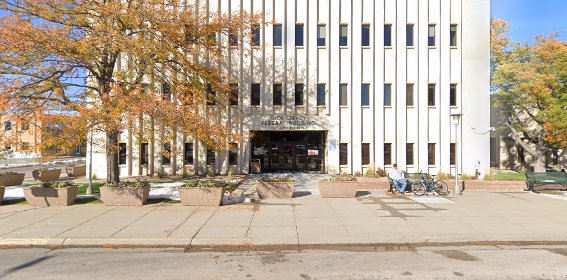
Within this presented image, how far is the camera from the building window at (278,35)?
20.7 meters

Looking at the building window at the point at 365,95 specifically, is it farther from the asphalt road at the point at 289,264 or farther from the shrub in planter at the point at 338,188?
the asphalt road at the point at 289,264

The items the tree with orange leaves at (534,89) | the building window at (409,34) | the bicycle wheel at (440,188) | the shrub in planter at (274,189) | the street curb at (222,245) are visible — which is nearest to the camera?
the street curb at (222,245)

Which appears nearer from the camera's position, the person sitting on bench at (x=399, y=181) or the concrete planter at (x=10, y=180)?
the person sitting on bench at (x=399, y=181)

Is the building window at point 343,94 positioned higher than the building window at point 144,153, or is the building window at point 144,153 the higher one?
the building window at point 343,94

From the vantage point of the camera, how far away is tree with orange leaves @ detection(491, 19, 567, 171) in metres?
20.0

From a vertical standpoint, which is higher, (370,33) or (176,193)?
(370,33)

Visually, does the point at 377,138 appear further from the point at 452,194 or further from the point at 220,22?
the point at 220,22

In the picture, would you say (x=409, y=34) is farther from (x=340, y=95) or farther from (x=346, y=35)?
(x=340, y=95)

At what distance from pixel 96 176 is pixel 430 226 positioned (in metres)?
19.4

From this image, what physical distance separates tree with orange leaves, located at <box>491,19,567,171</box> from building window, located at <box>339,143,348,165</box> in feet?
40.3

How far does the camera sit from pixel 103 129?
434 inches

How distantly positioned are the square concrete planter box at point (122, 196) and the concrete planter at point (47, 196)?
124cm

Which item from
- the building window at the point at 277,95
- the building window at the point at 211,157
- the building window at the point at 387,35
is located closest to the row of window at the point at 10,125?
the building window at the point at 211,157

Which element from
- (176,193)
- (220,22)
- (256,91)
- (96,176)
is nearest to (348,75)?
(256,91)
